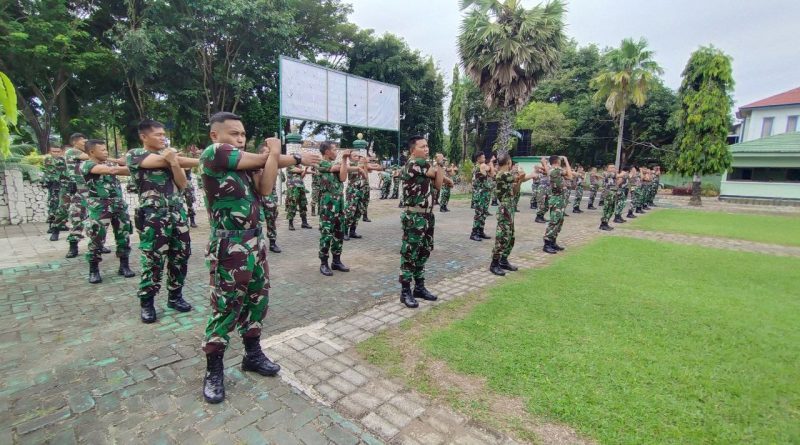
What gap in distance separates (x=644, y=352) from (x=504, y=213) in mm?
2827

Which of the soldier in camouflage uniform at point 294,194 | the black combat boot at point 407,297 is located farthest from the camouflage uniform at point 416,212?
the soldier in camouflage uniform at point 294,194

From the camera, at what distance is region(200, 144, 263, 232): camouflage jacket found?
262 centimetres

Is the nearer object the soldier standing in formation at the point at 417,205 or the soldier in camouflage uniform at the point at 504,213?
the soldier standing in formation at the point at 417,205

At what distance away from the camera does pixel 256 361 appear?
3.08 m

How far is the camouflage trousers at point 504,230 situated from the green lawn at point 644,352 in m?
0.51

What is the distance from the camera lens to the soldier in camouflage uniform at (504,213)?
19.7 ft

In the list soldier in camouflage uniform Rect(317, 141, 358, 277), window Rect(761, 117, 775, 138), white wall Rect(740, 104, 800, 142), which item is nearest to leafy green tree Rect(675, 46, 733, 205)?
white wall Rect(740, 104, 800, 142)

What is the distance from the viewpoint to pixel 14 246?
7.45 metres

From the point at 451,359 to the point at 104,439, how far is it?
Answer: 8.07 feet

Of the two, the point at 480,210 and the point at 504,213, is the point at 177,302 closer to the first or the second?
the point at 504,213

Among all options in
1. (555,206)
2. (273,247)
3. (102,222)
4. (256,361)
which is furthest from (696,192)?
(102,222)

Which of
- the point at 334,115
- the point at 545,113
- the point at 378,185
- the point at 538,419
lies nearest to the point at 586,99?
the point at 545,113

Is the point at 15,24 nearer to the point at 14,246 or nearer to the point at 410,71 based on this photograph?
the point at 14,246

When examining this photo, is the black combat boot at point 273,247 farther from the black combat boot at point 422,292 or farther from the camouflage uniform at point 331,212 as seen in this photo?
the black combat boot at point 422,292
